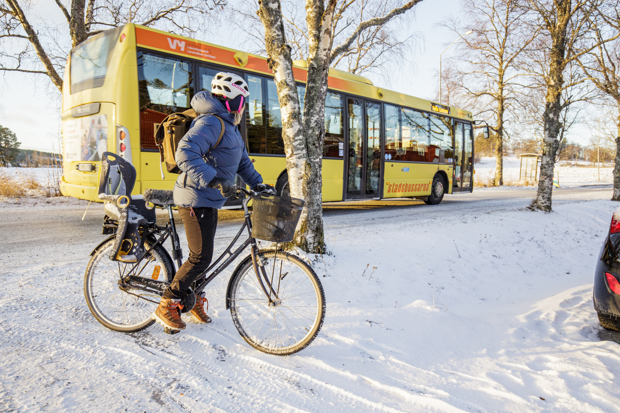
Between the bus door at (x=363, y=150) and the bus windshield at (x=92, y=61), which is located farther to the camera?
the bus door at (x=363, y=150)

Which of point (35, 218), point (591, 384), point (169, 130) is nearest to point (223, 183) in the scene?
point (169, 130)

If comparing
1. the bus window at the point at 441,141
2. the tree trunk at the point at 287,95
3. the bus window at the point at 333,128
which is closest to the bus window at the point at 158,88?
the tree trunk at the point at 287,95

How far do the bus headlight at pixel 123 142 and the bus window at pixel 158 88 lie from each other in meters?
0.23

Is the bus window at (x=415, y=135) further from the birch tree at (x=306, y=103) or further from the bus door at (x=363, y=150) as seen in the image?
the birch tree at (x=306, y=103)

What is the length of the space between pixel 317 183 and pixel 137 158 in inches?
136

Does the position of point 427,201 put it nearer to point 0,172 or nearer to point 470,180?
point 470,180

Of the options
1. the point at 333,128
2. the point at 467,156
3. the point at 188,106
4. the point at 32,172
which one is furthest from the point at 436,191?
the point at 32,172

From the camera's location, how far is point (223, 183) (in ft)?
8.15

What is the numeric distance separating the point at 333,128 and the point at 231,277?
724 centimetres

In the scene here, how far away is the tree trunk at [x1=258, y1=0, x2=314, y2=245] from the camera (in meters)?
4.62

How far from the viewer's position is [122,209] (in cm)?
284

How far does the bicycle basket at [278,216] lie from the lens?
100 inches

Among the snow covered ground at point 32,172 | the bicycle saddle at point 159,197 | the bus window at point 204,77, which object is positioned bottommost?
the bicycle saddle at point 159,197

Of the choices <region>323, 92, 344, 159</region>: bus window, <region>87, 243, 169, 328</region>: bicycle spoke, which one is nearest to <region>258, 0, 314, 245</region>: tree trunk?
<region>87, 243, 169, 328</region>: bicycle spoke
